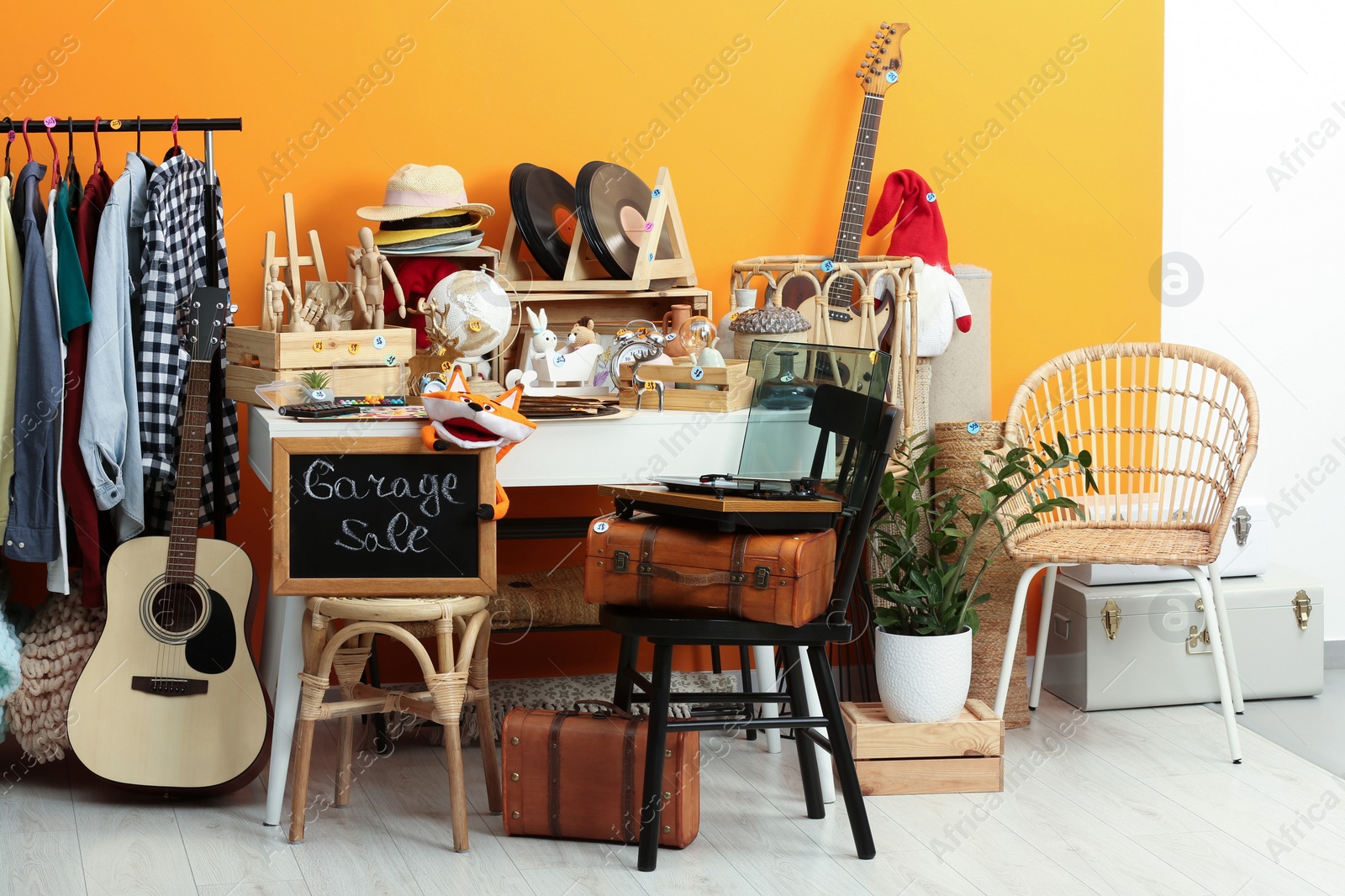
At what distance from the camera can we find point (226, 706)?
2580mm

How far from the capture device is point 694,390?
258 cm

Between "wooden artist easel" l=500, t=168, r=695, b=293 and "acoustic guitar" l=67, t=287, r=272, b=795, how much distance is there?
0.71 m

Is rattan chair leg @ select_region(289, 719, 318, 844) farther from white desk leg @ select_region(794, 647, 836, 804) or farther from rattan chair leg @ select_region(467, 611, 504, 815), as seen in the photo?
white desk leg @ select_region(794, 647, 836, 804)

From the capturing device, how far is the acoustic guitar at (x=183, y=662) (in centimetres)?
257

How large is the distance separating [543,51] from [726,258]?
0.69 meters

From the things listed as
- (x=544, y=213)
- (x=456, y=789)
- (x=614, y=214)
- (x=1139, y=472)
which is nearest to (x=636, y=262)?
(x=614, y=214)

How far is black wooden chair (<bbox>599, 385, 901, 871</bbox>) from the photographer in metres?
2.22

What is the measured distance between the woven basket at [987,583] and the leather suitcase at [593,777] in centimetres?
99

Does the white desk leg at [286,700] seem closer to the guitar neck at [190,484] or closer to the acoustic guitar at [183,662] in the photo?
the acoustic guitar at [183,662]

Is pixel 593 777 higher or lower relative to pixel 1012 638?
lower

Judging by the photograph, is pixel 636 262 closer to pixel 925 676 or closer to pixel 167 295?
pixel 167 295

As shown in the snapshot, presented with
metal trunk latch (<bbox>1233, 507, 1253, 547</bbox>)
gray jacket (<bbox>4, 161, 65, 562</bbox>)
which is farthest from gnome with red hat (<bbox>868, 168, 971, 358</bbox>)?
gray jacket (<bbox>4, 161, 65, 562</bbox>)

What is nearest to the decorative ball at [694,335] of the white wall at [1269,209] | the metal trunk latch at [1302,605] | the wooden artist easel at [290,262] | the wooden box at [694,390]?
the wooden box at [694,390]

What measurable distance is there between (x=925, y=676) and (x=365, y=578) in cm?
120
